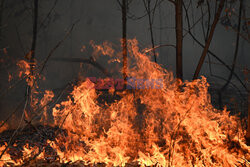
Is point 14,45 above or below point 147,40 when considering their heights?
below

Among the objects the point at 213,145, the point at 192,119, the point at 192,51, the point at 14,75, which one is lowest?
the point at 213,145

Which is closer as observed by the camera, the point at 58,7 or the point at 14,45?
the point at 14,45

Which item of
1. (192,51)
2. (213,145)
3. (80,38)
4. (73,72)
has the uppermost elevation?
(192,51)

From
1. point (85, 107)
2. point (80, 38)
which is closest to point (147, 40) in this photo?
point (80, 38)

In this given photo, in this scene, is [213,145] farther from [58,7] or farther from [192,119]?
[58,7]

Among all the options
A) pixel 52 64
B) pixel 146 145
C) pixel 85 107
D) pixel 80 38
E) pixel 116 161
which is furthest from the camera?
pixel 80 38

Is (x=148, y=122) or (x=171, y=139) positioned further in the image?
(x=148, y=122)

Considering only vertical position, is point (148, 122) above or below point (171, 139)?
above

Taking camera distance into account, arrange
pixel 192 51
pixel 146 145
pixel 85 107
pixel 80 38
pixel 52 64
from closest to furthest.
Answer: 1. pixel 146 145
2. pixel 85 107
3. pixel 52 64
4. pixel 80 38
5. pixel 192 51

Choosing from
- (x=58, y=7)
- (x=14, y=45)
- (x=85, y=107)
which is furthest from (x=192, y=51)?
(x=85, y=107)

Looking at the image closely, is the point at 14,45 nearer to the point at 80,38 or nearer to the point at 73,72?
the point at 73,72

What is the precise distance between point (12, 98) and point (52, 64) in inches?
220

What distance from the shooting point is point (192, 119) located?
2.91 meters

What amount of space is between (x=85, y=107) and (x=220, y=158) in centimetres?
247
